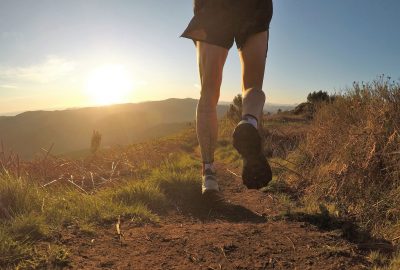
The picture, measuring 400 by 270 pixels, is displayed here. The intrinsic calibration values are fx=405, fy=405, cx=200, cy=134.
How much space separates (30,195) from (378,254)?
7.32 feet

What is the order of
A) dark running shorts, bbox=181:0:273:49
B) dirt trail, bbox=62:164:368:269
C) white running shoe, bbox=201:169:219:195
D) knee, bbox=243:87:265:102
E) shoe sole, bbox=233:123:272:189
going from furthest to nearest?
white running shoe, bbox=201:169:219:195, dark running shorts, bbox=181:0:273:49, knee, bbox=243:87:265:102, shoe sole, bbox=233:123:272:189, dirt trail, bbox=62:164:368:269

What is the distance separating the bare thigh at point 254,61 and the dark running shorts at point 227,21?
56 mm

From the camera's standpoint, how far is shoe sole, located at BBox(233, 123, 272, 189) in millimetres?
2377

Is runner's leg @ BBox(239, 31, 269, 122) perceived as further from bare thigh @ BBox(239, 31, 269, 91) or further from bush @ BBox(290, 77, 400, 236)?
bush @ BBox(290, 77, 400, 236)

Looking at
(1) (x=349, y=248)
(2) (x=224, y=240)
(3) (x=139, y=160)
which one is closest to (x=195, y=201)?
(2) (x=224, y=240)

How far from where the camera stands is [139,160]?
6266 mm

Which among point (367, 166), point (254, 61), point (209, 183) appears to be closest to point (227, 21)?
point (254, 61)

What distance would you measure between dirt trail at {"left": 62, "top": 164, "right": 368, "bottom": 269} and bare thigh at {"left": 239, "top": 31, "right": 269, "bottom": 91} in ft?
3.22

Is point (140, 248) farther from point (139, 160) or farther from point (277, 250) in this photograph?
point (139, 160)

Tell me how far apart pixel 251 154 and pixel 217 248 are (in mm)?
620

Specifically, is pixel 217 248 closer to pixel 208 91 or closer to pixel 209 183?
pixel 209 183

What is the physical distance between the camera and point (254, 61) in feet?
9.49

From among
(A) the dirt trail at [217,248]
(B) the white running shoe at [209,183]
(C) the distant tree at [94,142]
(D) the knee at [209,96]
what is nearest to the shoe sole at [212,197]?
(B) the white running shoe at [209,183]

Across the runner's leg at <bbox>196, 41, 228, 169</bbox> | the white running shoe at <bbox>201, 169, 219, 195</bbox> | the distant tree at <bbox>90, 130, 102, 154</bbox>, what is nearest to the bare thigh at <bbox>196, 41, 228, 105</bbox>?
the runner's leg at <bbox>196, 41, 228, 169</bbox>
